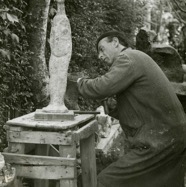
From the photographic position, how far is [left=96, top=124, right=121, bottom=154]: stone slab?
5.22 m

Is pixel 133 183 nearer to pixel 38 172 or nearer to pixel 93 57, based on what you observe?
pixel 38 172

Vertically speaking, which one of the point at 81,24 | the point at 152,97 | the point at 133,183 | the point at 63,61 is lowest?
the point at 133,183

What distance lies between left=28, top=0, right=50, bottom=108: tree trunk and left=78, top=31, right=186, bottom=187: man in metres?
2.07

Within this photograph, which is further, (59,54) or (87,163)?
(87,163)

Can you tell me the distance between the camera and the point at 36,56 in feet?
17.8

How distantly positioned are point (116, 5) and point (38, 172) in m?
6.55

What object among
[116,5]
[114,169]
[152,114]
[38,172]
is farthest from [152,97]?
[116,5]

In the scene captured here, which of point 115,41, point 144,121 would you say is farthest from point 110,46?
point 144,121

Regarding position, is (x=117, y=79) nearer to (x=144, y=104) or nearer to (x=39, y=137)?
(x=144, y=104)

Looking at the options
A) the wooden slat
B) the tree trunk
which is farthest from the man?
the tree trunk

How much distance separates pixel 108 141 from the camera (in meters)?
5.60

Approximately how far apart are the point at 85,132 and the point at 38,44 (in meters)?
2.18

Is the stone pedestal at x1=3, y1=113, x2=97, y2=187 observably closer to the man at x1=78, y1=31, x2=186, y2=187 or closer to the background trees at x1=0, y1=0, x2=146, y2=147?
the man at x1=78, y1=31, x2=186, y2=187

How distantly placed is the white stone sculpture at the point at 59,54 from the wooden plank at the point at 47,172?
1.71ft
